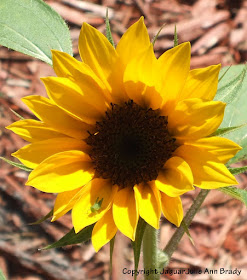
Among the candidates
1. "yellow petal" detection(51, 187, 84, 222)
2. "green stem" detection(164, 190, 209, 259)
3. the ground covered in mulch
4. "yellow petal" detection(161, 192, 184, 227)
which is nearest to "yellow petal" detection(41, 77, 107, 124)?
"yellow petal" detection(51, 187, 84, 222)

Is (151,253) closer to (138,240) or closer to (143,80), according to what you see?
(138,240)

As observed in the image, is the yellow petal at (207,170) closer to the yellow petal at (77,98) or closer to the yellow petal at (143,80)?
the yellow petal at (143,80)

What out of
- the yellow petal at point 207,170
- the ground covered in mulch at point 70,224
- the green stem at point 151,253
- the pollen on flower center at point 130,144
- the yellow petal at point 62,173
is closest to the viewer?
the yellow petal at point 207,170

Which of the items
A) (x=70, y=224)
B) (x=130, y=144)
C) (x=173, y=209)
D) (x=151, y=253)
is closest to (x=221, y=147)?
(x=173, y=209)

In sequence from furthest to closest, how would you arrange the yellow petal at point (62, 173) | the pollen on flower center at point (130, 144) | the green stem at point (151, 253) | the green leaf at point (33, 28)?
the green leaf at point (33, 28)
the green stem at point (151, 253)
the pollen on flower center at point (130, 144)
the yellow petal at point (62, 173)

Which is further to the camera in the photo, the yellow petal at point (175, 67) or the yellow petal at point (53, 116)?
the yellow petal at point (53, 116)

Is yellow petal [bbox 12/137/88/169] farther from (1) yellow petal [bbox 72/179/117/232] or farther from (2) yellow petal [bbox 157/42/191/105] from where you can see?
(2) yellow petal [bbox 157/42/191/105]

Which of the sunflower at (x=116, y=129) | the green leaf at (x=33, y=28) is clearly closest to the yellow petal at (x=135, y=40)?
the sunflower at (x=116, y=129)

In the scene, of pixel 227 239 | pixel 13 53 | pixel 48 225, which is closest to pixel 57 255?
pixel 48 225
